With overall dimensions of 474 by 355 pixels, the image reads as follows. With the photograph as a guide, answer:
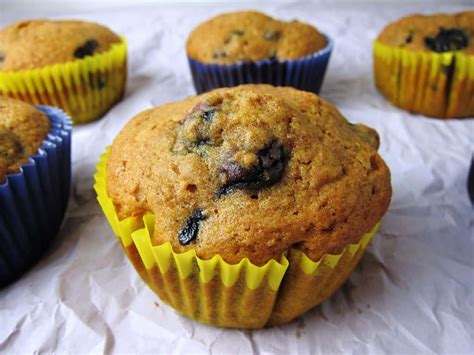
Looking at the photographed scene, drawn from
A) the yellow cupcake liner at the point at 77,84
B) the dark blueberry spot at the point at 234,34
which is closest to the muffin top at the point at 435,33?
the dark blueberry spot at the point at 234,34

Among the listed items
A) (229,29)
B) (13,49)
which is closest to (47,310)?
(13,49)

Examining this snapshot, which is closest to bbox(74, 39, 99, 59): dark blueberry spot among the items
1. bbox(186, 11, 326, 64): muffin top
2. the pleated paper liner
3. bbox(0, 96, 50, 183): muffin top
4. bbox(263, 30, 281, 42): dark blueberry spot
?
bbox(186, 11, 326, 64): muffin top

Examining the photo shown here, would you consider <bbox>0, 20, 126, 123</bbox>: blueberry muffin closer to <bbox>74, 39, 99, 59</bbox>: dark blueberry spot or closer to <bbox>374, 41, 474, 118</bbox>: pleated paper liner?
<bbox>74, 39, 99, 59</bbox>: dark blueberry spot

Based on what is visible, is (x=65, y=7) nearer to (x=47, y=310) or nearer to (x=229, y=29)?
(x=229, y=29)

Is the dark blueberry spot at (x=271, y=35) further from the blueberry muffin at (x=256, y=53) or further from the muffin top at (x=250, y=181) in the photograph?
the muffin top at (x=250, y=181)

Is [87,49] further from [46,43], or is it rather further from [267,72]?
[267,72]
